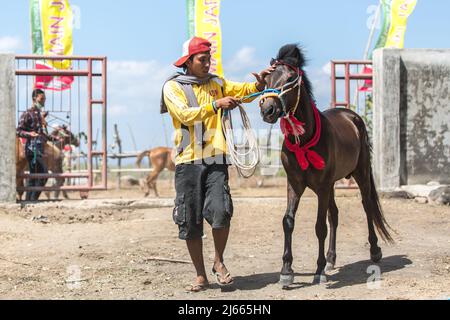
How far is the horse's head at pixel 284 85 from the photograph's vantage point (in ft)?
17.5

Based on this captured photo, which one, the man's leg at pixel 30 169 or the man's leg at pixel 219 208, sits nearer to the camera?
the man's leg at pixel 219 208

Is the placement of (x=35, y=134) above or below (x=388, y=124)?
below

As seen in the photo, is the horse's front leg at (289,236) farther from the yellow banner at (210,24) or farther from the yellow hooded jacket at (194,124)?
the yellow banner at (210,24)

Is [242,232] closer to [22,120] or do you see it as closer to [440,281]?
[440,281]

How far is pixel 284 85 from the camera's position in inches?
219

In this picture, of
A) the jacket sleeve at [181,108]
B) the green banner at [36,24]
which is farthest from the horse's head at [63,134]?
the jacket sleeve at [181,108]

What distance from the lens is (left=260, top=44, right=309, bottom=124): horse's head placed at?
5348mm

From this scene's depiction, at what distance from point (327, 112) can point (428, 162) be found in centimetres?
557

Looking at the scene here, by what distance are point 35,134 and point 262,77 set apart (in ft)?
22.3

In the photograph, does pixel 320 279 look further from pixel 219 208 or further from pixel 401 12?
pixel 401 12

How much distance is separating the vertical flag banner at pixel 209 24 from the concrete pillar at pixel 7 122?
532 cm

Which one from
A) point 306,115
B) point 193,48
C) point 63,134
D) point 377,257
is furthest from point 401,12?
point 193,48

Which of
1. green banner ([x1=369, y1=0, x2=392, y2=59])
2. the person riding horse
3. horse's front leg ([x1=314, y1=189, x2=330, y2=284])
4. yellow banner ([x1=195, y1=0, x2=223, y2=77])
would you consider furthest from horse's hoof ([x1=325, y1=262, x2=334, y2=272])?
green banner ([x1=369, y1=0, x2=392, y2=59])

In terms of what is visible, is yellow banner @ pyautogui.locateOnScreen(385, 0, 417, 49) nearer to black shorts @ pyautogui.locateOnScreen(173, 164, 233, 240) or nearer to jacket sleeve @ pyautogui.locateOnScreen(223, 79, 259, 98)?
jacket sleeve @ pyautogui.locateOnScreen(223, 79, 259, 98)
